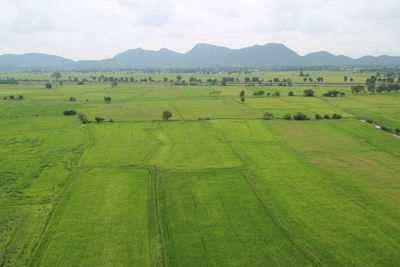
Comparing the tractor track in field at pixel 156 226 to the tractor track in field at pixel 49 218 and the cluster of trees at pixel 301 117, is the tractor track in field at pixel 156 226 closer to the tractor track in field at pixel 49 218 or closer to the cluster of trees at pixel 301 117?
the tractor track in field at pixel 49 218

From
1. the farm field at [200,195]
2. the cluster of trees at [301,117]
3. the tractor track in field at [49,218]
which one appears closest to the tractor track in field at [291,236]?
the farm field at [200,195]

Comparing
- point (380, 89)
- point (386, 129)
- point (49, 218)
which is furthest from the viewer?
point (380, 89)

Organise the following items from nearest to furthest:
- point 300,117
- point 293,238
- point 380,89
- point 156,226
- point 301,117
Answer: point 293,238
point 156,226
point 301,117
point 300,117
point 380,89

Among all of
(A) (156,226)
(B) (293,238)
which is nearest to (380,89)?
(B) (293,238)

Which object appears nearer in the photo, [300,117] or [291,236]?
[291,236]

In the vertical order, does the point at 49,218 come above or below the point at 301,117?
below

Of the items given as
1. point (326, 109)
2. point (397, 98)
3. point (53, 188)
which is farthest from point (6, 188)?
Result: point (397, 98)

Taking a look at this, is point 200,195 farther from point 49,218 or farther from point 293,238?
point 49,218

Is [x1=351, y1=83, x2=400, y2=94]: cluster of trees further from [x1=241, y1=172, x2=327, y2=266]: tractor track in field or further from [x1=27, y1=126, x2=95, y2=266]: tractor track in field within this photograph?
[x1=27, y1=126, x2=95, y2=266]: tractor track in field

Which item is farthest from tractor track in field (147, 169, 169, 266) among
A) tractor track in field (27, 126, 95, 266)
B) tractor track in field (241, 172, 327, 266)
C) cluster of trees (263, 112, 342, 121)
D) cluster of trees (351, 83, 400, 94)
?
cluster of trees (351, 83, 400, 94)
